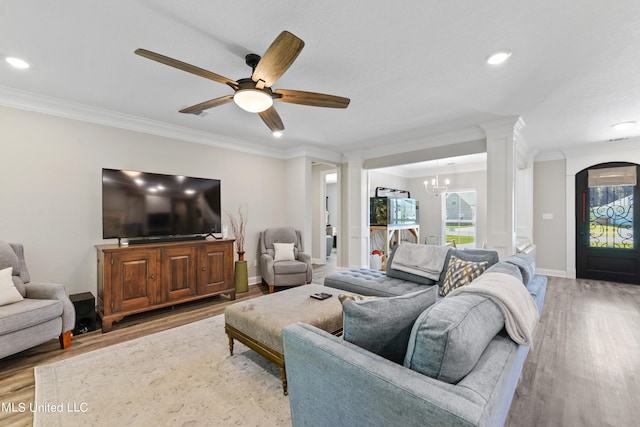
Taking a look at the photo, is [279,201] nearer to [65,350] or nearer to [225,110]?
[225,110]

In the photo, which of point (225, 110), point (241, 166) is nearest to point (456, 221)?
point (241, 166)

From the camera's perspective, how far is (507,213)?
3.62 m

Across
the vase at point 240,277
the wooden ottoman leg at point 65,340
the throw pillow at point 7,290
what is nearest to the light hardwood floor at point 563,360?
the wooden ottoman leg at point 65,340

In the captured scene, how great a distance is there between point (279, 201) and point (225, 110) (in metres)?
2.30

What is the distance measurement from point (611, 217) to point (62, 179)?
8439 mm

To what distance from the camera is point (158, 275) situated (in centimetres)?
335

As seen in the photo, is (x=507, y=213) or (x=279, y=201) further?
(x=279, y=201)

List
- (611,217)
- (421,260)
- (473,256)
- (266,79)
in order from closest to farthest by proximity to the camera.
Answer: (266,79)
(473,256)
(421,260)
(611,217)

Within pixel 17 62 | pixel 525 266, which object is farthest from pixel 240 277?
pixel 525 266

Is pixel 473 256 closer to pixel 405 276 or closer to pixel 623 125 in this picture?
pixel 405 276

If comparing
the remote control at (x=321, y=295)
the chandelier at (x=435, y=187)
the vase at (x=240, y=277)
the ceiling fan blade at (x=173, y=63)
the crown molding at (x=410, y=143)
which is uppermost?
the crown molding at (x=410, y=143)

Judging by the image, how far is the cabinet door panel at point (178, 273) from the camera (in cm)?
341

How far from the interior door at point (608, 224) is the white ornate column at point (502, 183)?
2.84m

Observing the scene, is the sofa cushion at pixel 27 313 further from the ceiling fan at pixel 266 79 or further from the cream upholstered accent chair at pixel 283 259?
the cream upholstered accent chair at pixel 283 259
